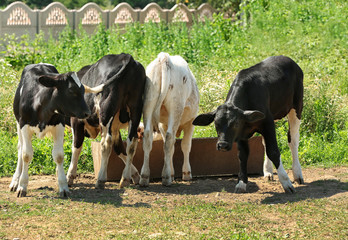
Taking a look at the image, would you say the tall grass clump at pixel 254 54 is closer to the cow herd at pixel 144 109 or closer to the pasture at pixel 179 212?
the cow herd at pixel 144 109

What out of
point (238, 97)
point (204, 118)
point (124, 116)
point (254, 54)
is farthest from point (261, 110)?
point (254, 54)

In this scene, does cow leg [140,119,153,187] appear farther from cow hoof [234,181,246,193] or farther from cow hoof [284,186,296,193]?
cow hoof [284,186,296,193]

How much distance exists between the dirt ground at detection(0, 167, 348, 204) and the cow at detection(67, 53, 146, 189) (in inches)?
13.2

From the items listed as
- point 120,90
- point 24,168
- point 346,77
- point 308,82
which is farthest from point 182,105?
point 346,77

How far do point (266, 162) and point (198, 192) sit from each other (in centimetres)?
148

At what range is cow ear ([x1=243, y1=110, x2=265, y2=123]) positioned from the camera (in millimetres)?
7629

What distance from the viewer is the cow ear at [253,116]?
7.63m

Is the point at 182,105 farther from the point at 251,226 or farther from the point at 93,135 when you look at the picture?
the point at 251,226

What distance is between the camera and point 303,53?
15812 millimetres

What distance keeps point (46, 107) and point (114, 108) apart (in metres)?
0.91

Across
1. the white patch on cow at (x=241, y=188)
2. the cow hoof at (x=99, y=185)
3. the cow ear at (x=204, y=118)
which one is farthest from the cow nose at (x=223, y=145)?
the cow hoof at (x=99, y=185)

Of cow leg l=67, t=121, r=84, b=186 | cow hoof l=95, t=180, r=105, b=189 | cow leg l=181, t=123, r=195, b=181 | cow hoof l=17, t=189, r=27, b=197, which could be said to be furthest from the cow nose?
cow hoof l=17, t=189, r=27, b=197

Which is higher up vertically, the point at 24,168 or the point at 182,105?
the point at 182,105

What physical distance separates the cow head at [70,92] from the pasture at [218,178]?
111cm
